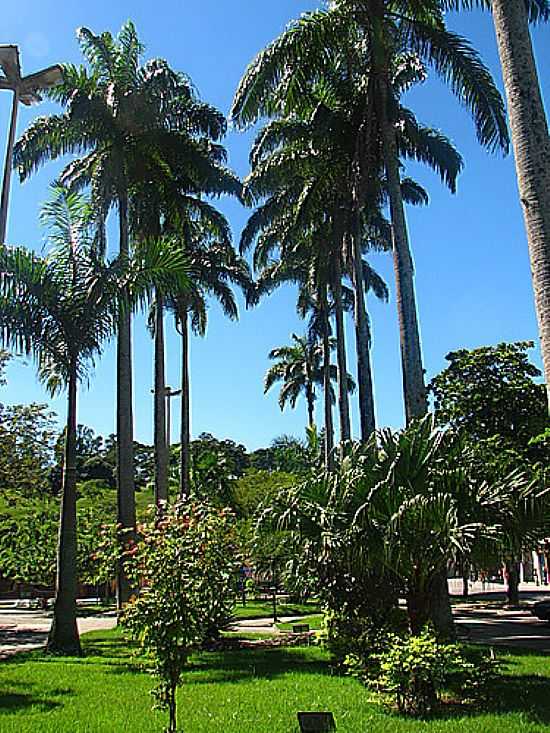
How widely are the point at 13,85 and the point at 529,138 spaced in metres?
12.3

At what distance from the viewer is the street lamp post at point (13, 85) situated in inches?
619

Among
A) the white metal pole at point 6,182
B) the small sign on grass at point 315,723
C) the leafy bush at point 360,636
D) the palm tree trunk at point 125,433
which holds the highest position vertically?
the white metal pole at point 6,182

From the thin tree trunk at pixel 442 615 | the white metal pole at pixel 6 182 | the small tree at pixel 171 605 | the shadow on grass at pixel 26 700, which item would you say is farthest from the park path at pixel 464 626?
the small tree at pixel 171 605

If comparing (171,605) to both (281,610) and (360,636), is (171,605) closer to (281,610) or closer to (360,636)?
(360,636)

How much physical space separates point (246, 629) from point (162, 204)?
13600 millimetres

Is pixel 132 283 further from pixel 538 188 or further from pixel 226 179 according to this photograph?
pixel 538 188

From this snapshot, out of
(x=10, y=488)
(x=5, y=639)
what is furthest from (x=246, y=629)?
(x=10, y=488)

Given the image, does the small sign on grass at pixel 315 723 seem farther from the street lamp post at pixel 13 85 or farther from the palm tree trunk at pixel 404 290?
the street lamp post at pixel 13 85

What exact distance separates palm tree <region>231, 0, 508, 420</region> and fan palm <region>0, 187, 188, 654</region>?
13.8ft

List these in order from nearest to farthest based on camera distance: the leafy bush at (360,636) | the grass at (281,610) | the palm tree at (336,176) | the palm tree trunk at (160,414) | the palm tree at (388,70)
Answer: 1. the leafy bush at (360,636)
2. the palm tree at (388,70)
3. the palm tree at (336,176)
4. the palm tree trunk at (160,414)
5. the grass at (281,610)

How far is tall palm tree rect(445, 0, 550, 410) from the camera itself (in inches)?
300

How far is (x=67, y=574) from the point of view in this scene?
1605 cm

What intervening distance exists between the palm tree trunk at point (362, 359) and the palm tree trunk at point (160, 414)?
6.07 m

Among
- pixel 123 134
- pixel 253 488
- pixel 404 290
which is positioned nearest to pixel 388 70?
pixel 404 290
